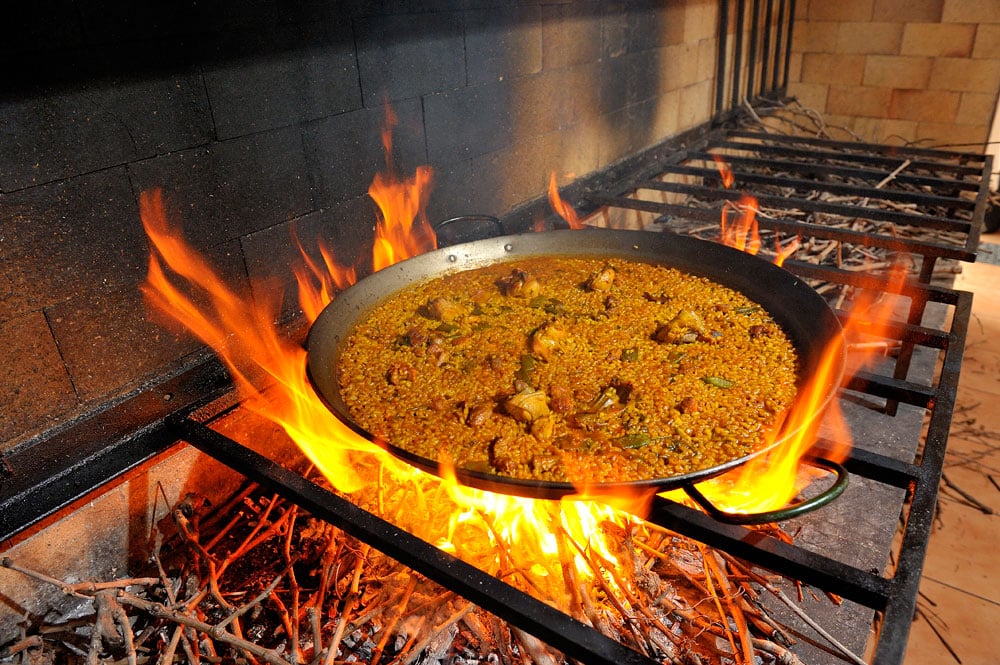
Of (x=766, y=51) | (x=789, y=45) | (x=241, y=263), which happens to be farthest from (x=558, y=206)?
(x=789, y=45)

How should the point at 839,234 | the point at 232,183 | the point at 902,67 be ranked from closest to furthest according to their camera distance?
the point at 232,183 < the point at 839,234 < the point at 902,67

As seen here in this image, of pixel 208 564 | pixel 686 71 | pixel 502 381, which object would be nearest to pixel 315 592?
pixel 208 564

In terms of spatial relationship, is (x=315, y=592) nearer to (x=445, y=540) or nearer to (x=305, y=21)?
(x=445, y=540)

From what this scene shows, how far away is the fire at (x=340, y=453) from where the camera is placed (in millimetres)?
2229

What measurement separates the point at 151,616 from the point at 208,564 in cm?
22

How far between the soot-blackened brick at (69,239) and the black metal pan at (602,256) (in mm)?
667

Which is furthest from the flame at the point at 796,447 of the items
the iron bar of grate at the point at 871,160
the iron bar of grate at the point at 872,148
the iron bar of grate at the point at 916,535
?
the iron bar of grate at the point at 872,148

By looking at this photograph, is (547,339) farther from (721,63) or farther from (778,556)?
(721,63)

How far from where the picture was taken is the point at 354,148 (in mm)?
2877

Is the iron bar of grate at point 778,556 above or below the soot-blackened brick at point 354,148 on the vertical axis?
below

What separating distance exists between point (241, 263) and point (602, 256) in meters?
1.60

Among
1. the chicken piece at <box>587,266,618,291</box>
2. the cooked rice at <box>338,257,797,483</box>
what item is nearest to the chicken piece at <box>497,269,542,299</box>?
the cooked rice at <box>338,257,797,483</box>

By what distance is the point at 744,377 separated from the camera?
213 cm

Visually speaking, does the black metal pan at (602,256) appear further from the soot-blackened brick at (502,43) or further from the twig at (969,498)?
the twig at (969,498)
